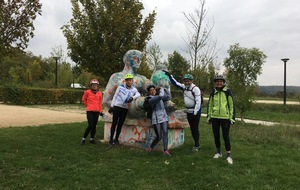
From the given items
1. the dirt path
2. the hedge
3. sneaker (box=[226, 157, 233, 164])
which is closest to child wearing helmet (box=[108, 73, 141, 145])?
sneaker (box=[226, 157, 233, 164])

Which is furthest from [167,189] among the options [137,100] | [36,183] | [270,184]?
[137,100]

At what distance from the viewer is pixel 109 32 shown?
12914 mm

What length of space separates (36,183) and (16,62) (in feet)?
157

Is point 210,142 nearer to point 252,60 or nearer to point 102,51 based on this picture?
point 102,51

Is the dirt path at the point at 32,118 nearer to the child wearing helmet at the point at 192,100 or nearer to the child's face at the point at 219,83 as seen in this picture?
the child wearing helmet at the point at 192,100

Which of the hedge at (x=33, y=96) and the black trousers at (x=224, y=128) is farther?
the hedge at (x=33, y=96)

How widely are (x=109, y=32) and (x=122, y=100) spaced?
7179mm

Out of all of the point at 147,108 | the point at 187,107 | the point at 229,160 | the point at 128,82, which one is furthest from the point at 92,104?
the point at 229,160

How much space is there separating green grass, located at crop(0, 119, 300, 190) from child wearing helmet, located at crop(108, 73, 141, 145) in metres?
0.64

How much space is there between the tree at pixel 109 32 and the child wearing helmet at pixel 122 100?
6.52 metres

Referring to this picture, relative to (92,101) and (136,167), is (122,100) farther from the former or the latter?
(136,167)

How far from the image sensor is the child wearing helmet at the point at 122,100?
6.40m

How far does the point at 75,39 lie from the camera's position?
540 inches

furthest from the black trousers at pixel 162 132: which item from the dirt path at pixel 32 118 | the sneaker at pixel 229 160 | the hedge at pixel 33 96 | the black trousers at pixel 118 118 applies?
the hedge at pixel 33 96
